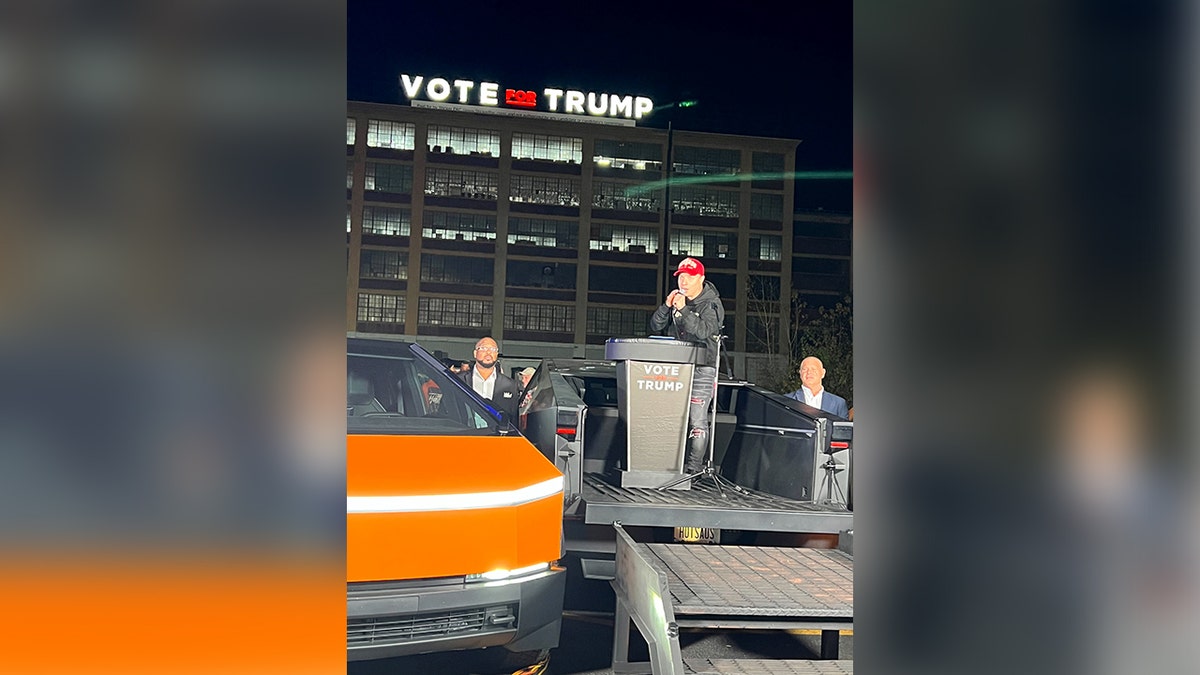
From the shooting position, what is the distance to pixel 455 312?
68.2m

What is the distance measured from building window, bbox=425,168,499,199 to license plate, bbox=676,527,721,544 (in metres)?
61.3

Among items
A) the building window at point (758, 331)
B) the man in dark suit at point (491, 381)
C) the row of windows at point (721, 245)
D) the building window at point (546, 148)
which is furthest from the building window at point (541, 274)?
the man in dark suit at point (491, 381)

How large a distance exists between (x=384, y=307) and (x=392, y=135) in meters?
12.2

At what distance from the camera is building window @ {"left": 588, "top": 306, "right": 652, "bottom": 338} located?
7125cm

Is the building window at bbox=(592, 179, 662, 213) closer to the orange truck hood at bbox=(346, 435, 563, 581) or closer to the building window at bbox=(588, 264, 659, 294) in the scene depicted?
the building window at bbox=(588, 264, 659, 294)

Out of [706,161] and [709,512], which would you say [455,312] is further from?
[709,512]

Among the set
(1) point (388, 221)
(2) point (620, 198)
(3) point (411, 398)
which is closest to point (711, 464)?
(3) point (411, 398)

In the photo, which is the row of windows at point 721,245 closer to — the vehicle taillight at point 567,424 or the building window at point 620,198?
the building window at point 620,198

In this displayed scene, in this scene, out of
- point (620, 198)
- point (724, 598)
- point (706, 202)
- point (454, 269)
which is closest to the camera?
point (724, 598)

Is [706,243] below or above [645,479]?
above

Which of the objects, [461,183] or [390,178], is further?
[461,183]
